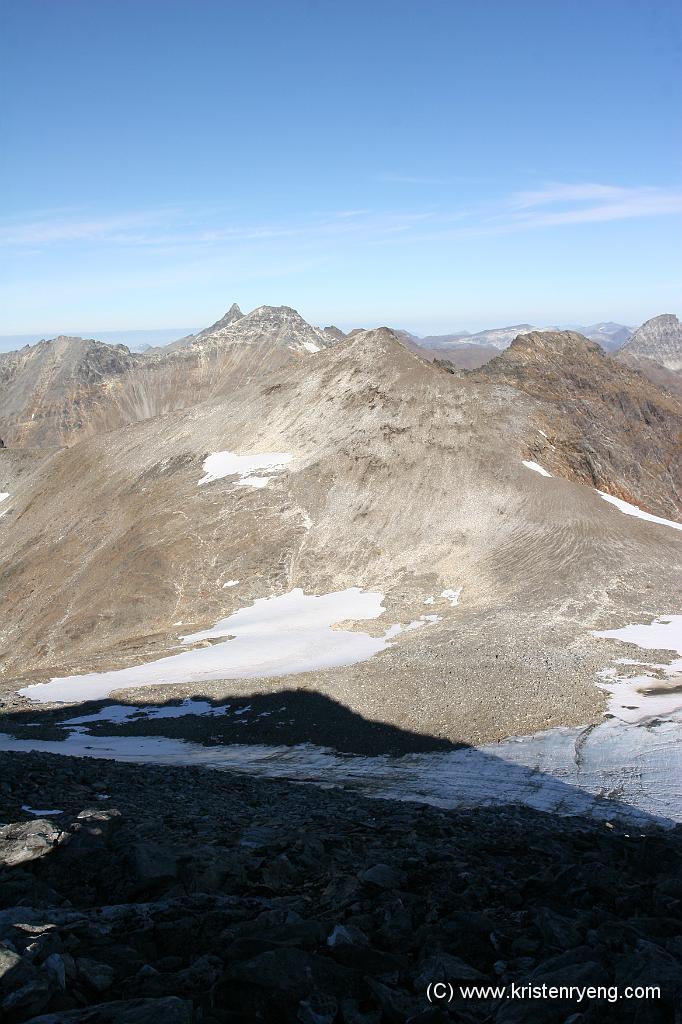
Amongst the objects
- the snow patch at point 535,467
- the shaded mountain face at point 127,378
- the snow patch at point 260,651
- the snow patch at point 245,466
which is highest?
the shaded mountain face at point 127,378

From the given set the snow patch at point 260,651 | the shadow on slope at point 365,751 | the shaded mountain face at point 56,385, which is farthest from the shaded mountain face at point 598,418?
the shaded mountain face at point 56,385

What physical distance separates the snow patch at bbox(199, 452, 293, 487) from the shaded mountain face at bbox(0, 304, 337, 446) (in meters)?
53.5

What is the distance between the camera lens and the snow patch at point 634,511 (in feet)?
143

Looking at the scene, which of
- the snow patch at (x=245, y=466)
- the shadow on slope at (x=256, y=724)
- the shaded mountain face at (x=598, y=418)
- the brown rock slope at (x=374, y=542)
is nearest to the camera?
the shadow on slope at (x=256, y=724)

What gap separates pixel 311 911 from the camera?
8727mm

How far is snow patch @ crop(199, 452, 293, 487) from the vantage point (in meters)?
53.8

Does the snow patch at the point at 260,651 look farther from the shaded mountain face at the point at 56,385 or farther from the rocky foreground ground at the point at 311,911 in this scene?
the shaded mountain face at the point at 56,385

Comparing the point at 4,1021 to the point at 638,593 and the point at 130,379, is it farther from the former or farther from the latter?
the point at 130,379

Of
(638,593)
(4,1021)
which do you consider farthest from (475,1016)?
(638,593)

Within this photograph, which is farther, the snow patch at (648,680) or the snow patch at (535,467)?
the snow patch at (535,467)

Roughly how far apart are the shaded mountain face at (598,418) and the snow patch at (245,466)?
18.3 metres

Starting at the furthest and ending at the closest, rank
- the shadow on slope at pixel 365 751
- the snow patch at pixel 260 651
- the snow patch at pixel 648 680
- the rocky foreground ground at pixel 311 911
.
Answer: the snow patch at pixel 260 651 < the snow patch at pixel 648 680 < the shadow on slope at pixel 365 751 < the rocky foreground ground at pixel 311 911

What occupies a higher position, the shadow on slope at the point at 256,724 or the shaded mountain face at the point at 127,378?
the shaded mountain face at the point at 127,378

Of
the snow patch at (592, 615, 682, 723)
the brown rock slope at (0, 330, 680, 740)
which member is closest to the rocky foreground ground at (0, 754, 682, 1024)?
the snow patch at (592, 615, 682, 723)
